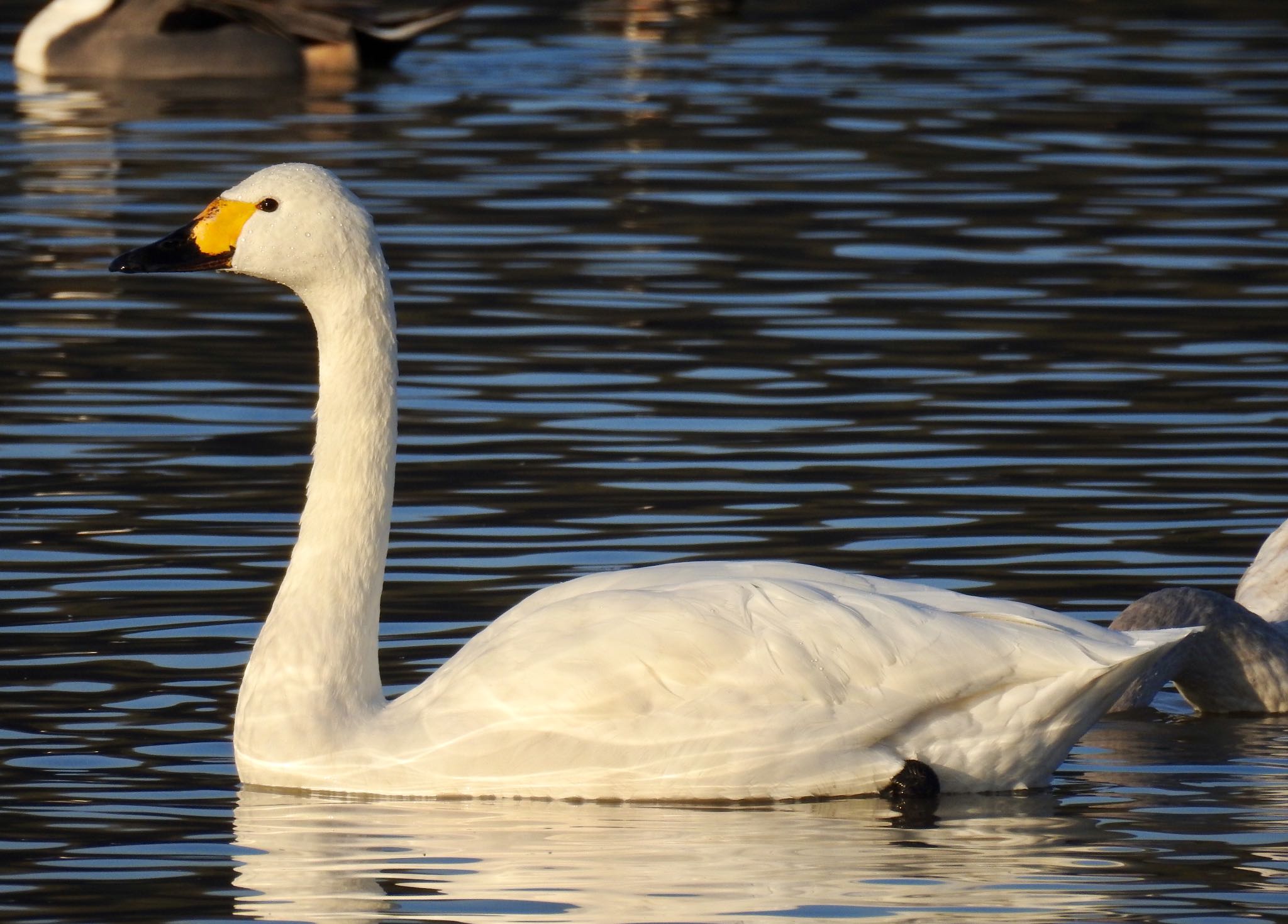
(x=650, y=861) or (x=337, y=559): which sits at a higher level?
(x=337, y=559)

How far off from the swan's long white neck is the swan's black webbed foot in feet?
4.45

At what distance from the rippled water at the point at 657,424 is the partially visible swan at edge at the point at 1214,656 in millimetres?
154

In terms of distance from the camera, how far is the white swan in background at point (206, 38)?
24328 mm

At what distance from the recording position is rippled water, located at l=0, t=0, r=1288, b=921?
23.0 ft

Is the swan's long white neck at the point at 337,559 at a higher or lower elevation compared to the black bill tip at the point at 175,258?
lower

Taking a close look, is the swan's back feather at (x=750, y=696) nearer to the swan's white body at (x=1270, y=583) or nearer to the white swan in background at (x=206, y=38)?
the swan's white body at (x=1270, y=583)

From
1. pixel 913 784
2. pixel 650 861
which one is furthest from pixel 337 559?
pixel 913 784

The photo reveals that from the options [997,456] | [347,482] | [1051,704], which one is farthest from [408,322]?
[1051,704]

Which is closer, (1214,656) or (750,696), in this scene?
(750,696)

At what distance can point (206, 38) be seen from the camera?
24641 mm

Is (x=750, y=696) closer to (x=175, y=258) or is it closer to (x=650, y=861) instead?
(x=650, y=861)

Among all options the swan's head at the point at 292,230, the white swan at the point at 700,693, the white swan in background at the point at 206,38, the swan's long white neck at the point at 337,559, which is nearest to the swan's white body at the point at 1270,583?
the white swan at the point at 700,693

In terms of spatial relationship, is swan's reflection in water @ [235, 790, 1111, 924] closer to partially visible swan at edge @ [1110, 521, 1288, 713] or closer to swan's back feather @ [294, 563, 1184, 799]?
swan's back feather @ [294, 563, 1184, 799]

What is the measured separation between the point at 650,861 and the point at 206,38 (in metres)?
18.6
